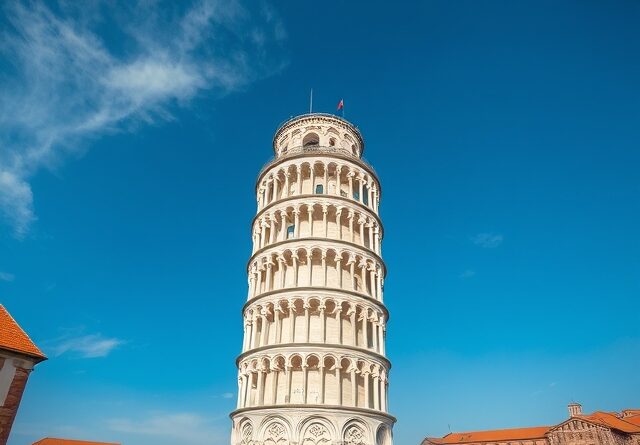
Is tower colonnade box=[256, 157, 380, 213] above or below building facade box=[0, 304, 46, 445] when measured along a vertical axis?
above

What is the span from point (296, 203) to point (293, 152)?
188 inches

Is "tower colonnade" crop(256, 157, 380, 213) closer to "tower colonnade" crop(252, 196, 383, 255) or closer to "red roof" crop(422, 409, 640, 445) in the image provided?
"tower colonnade" crop(252, 196, 383, 255)

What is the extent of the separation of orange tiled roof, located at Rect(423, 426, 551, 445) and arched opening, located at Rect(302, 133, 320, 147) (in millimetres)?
72093

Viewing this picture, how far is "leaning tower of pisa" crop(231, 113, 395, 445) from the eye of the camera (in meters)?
27.8

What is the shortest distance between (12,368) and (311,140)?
1088 inches

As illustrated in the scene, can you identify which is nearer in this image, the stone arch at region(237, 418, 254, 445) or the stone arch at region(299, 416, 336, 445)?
the stone arch at region(299, 416, 336, 445)

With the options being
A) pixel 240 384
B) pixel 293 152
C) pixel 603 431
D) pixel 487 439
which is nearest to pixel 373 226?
pixel 293 152

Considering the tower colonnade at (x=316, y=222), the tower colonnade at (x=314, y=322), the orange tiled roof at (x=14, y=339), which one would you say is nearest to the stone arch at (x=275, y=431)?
the tower colonnade at (x=314, y=322)

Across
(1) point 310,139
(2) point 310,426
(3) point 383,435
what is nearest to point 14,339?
(2) point 310,426

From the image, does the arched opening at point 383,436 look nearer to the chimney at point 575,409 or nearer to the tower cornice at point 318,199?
the tower cornice at point 318,199

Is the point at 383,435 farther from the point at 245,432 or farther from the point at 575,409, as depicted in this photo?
the point at 575,409

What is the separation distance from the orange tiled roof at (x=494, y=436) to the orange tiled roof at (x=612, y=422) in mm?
8844

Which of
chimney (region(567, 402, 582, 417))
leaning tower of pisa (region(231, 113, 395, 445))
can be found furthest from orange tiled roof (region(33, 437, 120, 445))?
chimney (region(567, 402, 582, 417))

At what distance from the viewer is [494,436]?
292 feet
